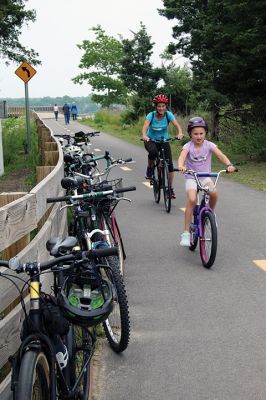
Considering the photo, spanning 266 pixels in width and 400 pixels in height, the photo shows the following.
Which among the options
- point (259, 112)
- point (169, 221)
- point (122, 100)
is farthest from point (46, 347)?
point (122, 100)

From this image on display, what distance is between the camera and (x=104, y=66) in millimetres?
69375

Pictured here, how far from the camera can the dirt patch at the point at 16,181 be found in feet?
47.4

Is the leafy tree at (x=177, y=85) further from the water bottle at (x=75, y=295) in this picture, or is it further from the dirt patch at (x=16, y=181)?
the water bottle at (x=75, y=295)

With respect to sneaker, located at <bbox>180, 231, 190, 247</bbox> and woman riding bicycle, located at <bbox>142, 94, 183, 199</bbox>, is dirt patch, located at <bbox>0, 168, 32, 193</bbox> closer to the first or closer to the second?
woman riding bicycle, located at <bbox>142, 94, 183, 199</bbox>

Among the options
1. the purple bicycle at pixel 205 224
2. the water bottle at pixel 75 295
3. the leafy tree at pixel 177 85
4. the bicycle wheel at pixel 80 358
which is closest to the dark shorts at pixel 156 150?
the purple bicycle at pixel 205 224

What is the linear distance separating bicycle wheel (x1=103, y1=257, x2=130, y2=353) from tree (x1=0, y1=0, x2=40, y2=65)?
19.1 m

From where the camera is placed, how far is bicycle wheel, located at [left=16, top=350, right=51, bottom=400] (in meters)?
2.26

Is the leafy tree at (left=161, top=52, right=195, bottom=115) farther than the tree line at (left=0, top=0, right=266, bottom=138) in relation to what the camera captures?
Yes

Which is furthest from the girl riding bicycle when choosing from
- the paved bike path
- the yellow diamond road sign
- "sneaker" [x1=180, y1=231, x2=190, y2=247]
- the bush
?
the yellow diamond road sign

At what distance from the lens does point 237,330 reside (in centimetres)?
456

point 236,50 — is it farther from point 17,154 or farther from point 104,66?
point 104,66

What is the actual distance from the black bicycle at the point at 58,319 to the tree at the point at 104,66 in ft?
220

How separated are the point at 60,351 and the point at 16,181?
43.9 feet

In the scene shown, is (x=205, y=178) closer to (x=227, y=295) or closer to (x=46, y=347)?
(x=227, y=295)
